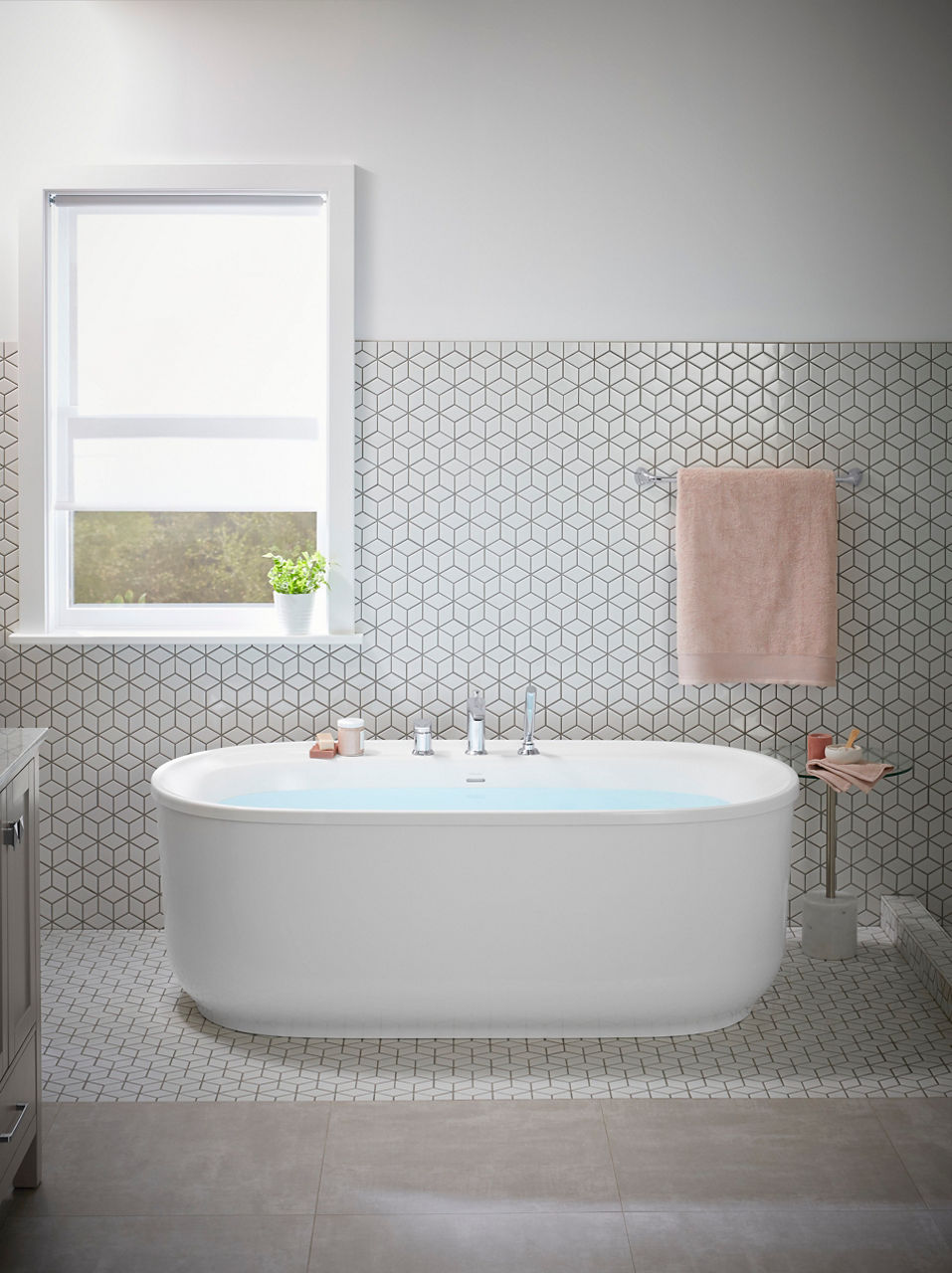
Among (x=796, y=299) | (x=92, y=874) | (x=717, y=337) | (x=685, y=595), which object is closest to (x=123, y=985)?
(x=92, y=874)

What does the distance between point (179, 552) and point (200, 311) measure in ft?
2.62

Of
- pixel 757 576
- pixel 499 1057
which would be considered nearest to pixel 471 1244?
pixel 499 1057

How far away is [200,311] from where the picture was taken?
387cm

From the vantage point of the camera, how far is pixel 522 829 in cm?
295

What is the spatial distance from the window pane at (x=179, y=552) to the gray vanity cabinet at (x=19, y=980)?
5.14 feet

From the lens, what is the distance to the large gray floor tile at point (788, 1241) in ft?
6.95

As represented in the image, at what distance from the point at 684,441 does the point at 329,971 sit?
203cm

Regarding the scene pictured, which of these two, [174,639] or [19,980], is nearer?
[19,980]

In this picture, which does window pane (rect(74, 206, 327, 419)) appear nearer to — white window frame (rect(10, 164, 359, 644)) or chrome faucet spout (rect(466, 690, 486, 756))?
white window frame (rect(10, 164, 359, 644))

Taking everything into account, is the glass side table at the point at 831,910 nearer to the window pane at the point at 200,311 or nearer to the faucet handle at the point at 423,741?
the faucet handle at the point at 423,741

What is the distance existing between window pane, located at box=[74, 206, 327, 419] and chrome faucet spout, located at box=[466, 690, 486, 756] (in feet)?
3.64

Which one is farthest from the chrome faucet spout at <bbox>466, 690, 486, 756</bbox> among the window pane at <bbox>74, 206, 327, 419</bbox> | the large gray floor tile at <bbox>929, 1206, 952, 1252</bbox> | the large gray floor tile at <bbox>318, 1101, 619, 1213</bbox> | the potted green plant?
the large gray floor tile at <bbox>929, 1206, 952, 1252</bbox>

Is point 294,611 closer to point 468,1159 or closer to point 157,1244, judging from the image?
point 468,1159

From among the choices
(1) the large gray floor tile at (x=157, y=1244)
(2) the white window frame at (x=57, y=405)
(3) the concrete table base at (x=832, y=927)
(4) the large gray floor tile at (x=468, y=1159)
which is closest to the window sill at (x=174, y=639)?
(2) the white window frame at (x=57, y=405)
